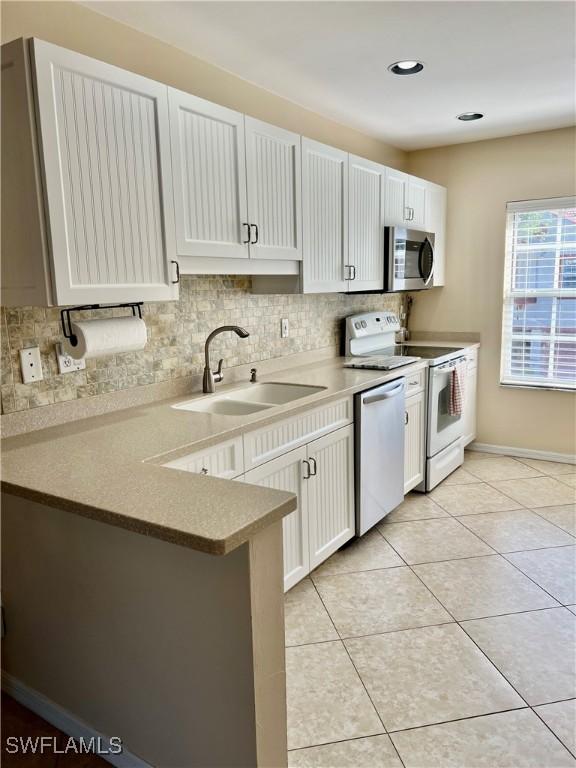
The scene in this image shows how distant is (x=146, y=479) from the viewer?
1.43 m

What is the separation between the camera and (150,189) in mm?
1939

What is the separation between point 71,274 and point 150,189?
0.46 metres

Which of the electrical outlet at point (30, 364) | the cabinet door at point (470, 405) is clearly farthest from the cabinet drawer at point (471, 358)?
the electrical outlet at point (30, 364)

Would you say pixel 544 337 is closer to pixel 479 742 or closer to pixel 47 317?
pixel 479 742

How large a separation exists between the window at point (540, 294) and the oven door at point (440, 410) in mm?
669

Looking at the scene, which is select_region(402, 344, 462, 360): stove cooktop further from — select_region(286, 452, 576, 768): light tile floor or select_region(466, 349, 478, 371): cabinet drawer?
select_region(286, 452, 576, 768): light tile floor

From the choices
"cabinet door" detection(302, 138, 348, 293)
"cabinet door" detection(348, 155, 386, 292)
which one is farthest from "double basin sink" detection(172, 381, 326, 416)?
"cabinet door" detection(348, 155, 386, 292)

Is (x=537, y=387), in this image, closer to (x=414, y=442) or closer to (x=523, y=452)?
(x=523, y=452)

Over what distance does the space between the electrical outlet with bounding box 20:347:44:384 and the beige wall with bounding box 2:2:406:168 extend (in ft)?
3.31

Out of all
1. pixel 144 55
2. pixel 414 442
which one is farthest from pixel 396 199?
pixel 144 55

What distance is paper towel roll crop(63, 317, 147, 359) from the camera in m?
1.84

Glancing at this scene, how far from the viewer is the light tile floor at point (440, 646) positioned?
1711 mm

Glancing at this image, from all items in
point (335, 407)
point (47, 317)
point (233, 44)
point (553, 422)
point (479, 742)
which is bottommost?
point (479, 742)

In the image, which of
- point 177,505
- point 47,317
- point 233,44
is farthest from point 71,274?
point 233,44
